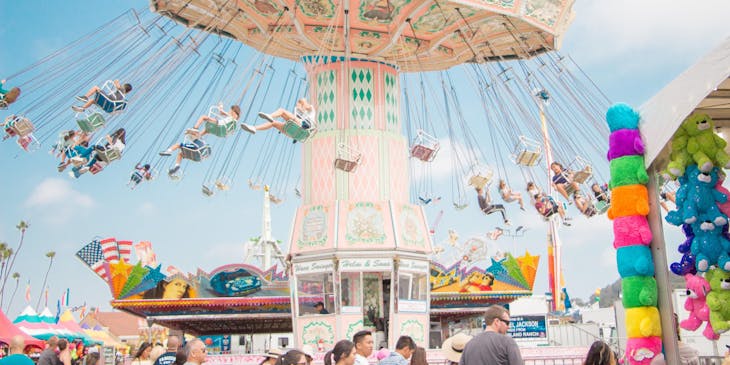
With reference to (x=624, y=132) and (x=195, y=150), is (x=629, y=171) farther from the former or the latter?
(x=195, y=150)

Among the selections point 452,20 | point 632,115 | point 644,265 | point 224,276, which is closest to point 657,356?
point 644,265

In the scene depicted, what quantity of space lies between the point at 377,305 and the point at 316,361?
13.2 feet

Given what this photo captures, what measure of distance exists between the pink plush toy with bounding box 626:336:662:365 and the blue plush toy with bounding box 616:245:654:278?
76 cm

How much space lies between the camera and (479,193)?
66.1 ft

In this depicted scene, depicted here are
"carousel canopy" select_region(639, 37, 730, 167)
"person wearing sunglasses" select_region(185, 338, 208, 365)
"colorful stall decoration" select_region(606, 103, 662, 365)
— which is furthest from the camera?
"colorful stall decoration" select_region(606, 103, 662, 365)

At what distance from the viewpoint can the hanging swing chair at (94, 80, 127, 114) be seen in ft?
51.7

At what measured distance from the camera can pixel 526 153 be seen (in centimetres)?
1786

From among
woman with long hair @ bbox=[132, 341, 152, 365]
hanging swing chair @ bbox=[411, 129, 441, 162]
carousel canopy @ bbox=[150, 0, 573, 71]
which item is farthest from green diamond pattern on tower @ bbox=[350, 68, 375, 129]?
woman with long hair @ bbox=[132, 341, 152, 365]

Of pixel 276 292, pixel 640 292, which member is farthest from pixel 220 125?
pixel 276 292

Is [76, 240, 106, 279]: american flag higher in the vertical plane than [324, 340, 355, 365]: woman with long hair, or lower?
higher

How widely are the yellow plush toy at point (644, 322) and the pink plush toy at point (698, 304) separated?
511 millimetres

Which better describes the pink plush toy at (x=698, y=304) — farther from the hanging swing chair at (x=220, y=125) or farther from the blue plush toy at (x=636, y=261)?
the hanging swing chair at (x=220, y=125)

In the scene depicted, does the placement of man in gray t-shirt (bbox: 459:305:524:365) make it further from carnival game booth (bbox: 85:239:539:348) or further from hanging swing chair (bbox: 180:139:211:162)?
carnival game booth (bbox: 85:239:539:348)

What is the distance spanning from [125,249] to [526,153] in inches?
729
